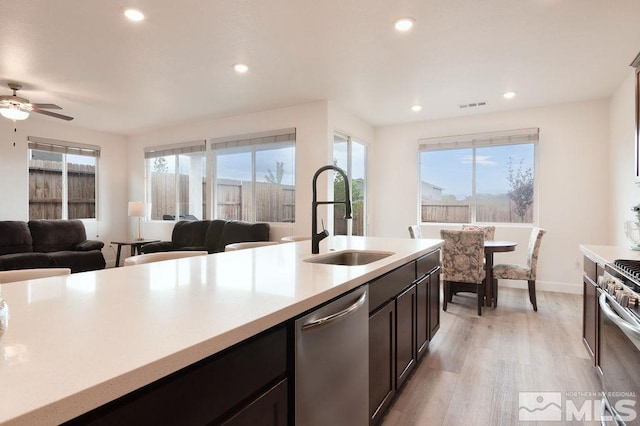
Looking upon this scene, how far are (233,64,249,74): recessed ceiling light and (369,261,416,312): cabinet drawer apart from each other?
2711 millimetres

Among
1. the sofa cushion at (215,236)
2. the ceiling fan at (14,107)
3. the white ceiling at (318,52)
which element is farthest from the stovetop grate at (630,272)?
the ceiling fan at (14,107)

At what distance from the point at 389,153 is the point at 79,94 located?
465cm

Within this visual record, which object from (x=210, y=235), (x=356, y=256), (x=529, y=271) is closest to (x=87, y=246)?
(x=210, y=235)

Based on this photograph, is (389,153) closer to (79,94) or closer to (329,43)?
(329,43)

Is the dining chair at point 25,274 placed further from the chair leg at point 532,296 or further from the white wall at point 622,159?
the white wall at point 622,159

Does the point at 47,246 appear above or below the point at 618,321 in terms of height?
below

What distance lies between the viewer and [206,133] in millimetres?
6105

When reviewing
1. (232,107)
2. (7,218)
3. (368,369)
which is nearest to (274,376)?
(368,369)

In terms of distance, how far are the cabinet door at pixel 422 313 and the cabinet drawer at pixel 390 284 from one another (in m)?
0.20

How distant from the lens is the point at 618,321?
148cm

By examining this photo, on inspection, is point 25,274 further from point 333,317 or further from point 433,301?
point 433,301

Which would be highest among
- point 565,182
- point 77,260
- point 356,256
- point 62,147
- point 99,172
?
point 62,147

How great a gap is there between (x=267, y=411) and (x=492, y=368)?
2223mm

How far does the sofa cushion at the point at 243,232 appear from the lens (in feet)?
17.3
